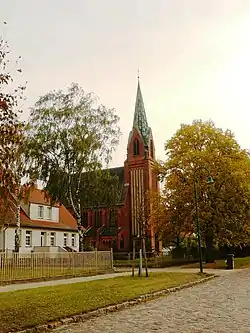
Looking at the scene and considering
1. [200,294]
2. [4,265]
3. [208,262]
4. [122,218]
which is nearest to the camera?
[200,294]

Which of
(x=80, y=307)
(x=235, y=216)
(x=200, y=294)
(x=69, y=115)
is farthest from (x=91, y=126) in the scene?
(x=80, y=307)

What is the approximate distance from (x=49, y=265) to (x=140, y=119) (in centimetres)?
6182

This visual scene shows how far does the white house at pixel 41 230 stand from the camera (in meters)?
44.7

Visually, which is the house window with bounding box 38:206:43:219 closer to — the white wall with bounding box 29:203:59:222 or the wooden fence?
the white wall with bounding box 29:203:59:222

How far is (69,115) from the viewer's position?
42.6 metres

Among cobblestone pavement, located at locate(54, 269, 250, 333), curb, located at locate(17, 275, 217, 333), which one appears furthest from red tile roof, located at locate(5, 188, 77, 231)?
cobblestone pavement, located at locate(54, 269, 250, 333)

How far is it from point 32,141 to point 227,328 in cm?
3423

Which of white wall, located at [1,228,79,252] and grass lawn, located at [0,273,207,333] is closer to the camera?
grass lawn, located at [0,273,207,333]

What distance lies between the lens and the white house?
44719 mm

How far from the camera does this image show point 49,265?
27.4m

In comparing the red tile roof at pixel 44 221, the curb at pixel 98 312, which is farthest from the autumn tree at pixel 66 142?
the curb at pixel 98 312

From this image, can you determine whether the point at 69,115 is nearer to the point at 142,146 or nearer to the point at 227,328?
the point at 227,328

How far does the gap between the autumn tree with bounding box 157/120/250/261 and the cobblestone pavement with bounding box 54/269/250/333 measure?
82.0 ft

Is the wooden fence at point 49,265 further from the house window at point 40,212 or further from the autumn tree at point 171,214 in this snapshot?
the house window at point 40,212
